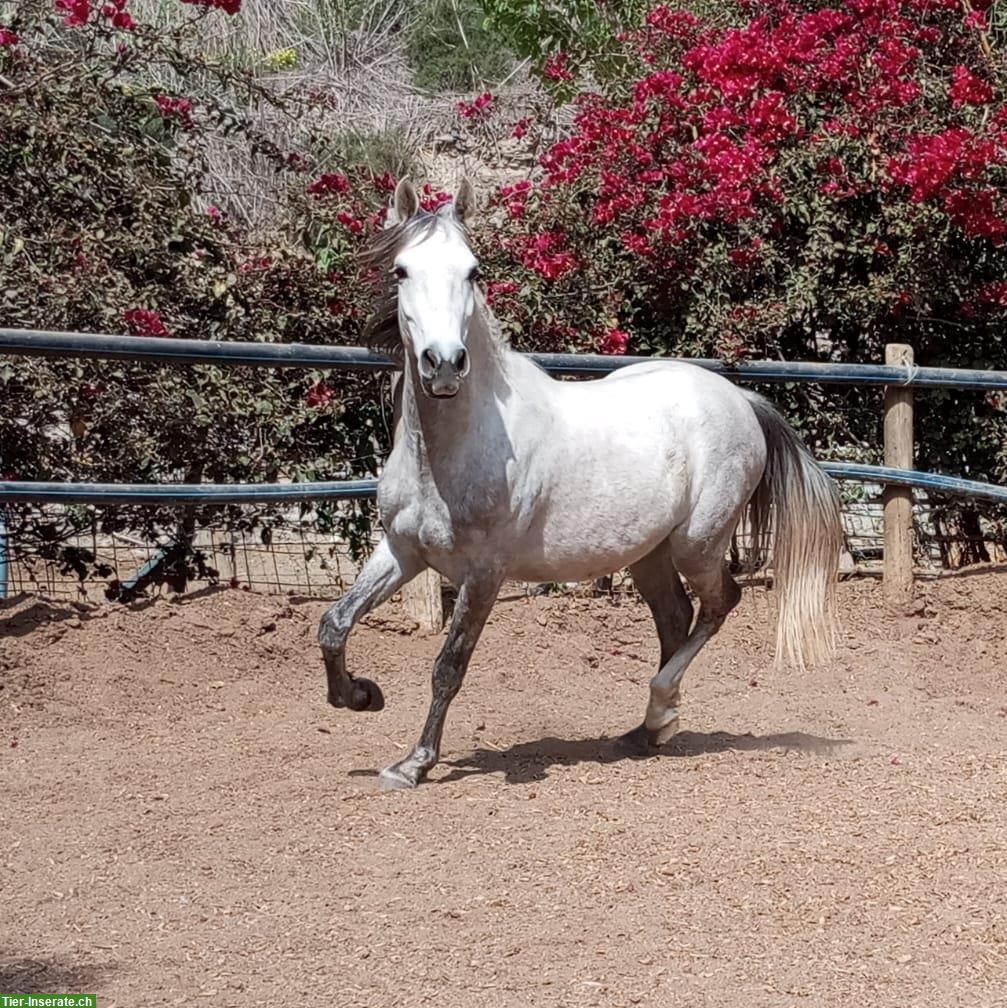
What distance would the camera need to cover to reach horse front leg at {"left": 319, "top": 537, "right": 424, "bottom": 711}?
474cm

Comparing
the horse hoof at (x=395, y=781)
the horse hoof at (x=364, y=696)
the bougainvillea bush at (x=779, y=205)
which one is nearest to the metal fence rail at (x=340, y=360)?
the bougainvillea bush at (x=779, y=205)

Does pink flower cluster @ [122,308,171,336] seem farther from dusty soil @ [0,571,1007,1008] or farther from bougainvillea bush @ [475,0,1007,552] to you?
bougainvillea bush @ [475,0,1007,552]

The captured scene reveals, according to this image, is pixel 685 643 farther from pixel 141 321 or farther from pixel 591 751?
pixel 141 321

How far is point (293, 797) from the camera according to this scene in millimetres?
4504

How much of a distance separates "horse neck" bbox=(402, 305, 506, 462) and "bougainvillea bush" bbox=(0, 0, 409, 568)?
2070 mm

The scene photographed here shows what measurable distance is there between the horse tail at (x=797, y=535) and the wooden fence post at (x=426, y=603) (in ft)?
5.49

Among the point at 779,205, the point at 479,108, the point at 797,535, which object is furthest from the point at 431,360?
the point at 479,108

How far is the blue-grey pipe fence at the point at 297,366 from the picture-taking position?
5.78 m

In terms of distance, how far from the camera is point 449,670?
4.81m

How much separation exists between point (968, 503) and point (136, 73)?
15.5ft

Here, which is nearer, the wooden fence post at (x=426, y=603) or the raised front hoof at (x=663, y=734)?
the raised front hoof at (x=663, y=734)

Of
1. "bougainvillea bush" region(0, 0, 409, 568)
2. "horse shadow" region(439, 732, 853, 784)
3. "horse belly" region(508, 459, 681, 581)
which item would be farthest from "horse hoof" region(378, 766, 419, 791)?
"bougainvillea bush" region(0, 0, 409, 568)

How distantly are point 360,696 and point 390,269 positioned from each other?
1.33 meters

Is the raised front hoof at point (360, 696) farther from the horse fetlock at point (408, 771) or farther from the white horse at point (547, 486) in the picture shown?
the horse fetlock at point (408, 771)
